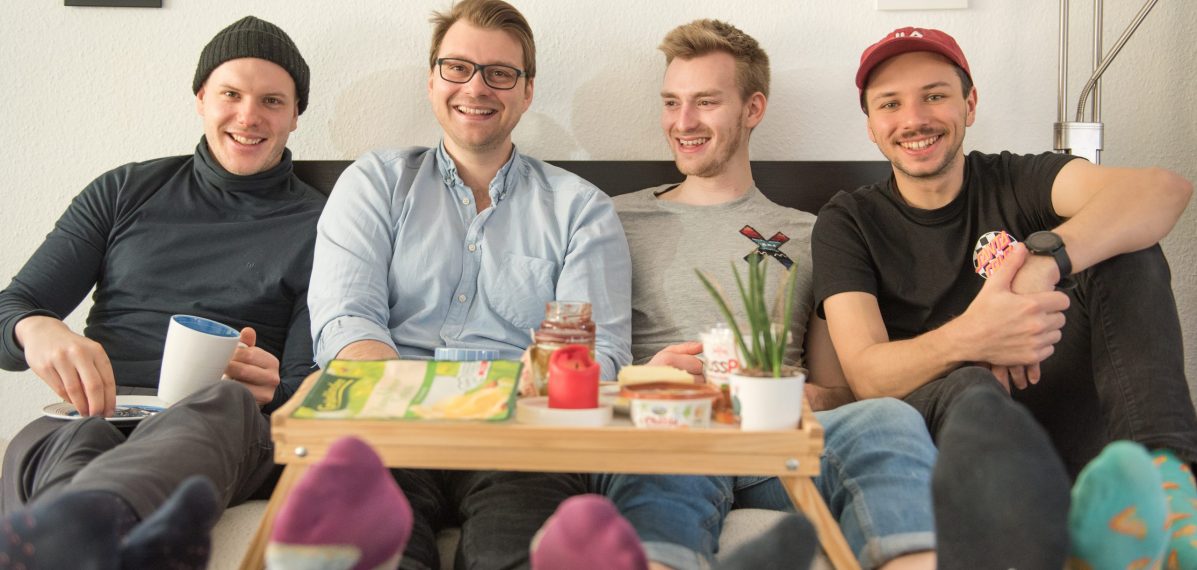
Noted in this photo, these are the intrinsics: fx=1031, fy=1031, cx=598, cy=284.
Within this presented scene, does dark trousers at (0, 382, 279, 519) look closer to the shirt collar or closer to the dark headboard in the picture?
the shirt collar

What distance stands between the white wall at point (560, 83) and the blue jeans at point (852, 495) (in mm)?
1174

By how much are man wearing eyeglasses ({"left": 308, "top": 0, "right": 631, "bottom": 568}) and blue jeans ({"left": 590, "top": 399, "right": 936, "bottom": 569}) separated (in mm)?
371

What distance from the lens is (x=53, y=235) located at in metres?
2.23

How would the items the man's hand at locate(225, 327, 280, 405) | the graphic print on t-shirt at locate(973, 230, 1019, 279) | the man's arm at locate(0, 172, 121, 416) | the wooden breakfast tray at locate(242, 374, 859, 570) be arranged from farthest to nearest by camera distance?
the graphic print on t-shirt at locate(973, 230, 1019, 279)
the man's hand at locate(225, 327, 280, 405)
the man's arm at locate(0, 172, 121, 416)
the wooden breakfast tray at locate(242, 374, 859, 570)

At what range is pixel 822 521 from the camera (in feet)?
4.39

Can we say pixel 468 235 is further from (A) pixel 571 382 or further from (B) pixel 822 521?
(B) pixel 822 521

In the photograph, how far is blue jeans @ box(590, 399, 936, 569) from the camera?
144 centimetres

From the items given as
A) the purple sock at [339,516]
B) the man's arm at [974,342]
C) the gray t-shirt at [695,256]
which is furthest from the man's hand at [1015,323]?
the purple sock at [339,516]

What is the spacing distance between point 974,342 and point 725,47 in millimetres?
968

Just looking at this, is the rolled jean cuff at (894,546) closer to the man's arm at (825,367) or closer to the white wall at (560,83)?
the man's arm at (825,367)

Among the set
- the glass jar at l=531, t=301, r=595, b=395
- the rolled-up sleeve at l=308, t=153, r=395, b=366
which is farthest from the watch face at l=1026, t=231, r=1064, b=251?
the rolled-up sleeve at l=308, t=153, r=395, b=366

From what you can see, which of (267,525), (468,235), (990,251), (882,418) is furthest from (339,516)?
(990,251)

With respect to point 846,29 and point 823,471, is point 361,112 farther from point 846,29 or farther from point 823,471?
point 823,471

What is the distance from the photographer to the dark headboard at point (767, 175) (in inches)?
98.7
